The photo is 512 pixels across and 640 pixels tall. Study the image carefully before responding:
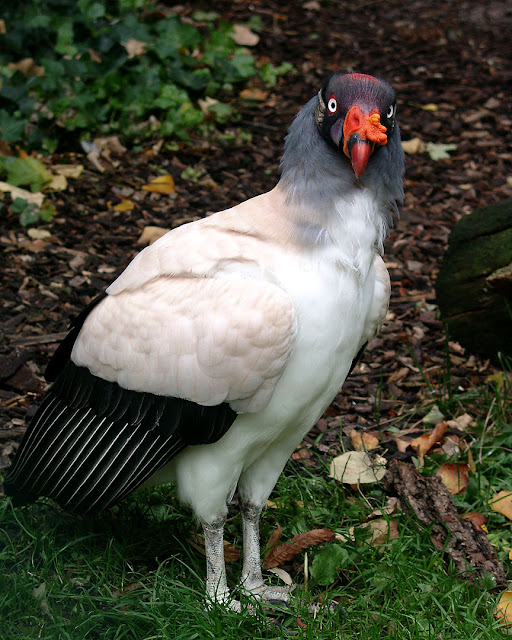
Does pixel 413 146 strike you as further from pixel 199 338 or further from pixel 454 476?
pixel 199 338

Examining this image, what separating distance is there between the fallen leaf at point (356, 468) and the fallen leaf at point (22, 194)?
2.91 m

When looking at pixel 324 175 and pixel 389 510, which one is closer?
pixel 324 175

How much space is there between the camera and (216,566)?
338 cm

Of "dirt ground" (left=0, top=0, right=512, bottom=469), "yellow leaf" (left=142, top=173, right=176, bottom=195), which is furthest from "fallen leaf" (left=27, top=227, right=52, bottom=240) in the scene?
"yellow leaf" (left=142, top=173, right=176, bottom=195)

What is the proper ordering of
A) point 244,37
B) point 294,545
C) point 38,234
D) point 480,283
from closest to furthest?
point 294,545
point 480,283
point 38,234
point 244,37

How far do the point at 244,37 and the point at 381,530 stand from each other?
588cm

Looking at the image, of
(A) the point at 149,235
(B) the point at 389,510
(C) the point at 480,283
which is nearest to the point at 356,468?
(B) the point at 389,510

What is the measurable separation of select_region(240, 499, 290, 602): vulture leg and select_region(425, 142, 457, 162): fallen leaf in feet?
14.6

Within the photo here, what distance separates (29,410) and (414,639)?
2191 mm

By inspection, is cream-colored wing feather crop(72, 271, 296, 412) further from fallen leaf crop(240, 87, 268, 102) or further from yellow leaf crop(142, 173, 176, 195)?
fallen leaf crop(240, 87, 268, 102)

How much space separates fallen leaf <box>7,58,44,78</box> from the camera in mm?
6508

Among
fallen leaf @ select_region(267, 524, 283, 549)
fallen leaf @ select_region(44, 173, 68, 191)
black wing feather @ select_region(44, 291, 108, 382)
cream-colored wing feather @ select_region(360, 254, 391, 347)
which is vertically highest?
cream-colored wing feather @ select_region(360, 254, 391, 347)

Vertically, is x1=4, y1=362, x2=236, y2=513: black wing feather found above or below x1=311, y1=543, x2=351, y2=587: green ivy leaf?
above

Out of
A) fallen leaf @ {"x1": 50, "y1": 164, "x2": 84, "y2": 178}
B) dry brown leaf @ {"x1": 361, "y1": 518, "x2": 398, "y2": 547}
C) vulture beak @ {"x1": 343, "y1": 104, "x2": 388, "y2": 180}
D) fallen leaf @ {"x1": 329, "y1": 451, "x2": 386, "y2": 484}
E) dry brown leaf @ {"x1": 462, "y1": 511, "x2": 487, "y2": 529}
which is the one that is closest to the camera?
vulture beak @ {"x1": 343, "y1": 104, "x2": 388, "y2": 180}
